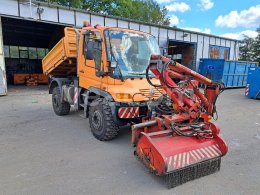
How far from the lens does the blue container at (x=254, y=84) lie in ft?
38.7

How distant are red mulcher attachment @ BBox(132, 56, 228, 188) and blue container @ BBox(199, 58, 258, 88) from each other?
13214 mm

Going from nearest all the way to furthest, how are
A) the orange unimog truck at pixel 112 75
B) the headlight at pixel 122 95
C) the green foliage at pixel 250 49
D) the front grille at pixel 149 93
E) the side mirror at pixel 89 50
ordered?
the headlight at pixel 122 95 < the orange unimog truck at pixel 112 75 < the front grille at pixel 149 93 < the side mirror at pixel 89 50 < the green foliage at pixel 250 49

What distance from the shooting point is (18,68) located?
21.5 meters

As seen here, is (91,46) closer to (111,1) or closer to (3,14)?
(3,14)

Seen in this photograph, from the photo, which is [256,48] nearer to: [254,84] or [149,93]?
[254,84]

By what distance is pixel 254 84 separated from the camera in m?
12.0

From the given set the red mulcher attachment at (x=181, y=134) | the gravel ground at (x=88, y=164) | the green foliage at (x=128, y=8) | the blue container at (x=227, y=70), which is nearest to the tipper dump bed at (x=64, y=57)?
the gravel ground at (x=88, y=164)

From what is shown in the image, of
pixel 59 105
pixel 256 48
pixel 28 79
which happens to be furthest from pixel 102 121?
pixel 256 48

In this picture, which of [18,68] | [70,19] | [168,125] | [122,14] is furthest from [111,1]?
[168,125]

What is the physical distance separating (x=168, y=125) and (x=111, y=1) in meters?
29.4

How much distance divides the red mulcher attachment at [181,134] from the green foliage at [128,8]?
87.6 feet

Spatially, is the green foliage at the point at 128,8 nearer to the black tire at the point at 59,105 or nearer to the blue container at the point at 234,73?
the blue container at the point at 234,73

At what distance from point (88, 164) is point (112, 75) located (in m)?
1.91

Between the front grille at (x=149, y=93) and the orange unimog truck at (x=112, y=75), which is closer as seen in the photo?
the orange unimog truck at (x=112, y=75)
